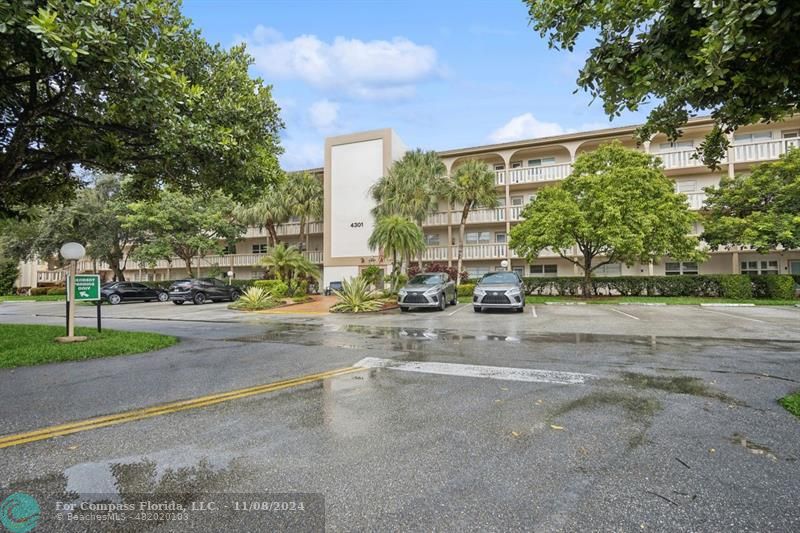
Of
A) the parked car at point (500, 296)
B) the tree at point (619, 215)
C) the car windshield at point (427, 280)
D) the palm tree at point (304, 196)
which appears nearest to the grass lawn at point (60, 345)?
the car windshield at point (427, 280)

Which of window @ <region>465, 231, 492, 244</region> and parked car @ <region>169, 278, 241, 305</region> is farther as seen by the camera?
window @ <region>465, 231, 492, 244</region>

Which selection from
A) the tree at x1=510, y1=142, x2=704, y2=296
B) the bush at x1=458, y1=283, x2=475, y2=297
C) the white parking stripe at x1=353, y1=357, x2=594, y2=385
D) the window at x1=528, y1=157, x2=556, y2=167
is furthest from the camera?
the window at x1=528, y1=157, x2=556, y2=167

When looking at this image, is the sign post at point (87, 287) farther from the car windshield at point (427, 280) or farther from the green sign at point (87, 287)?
the car windshield at point (427, 280)

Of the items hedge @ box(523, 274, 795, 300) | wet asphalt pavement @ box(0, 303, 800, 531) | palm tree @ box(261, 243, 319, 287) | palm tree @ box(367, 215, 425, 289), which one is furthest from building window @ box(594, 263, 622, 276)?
wet asphalt pavement @ box(0, 303, 800, 531)

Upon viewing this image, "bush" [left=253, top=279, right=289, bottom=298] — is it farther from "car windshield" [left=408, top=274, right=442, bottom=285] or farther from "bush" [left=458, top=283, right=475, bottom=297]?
"bush" [left=458, top=283, right=475, bottom=297]

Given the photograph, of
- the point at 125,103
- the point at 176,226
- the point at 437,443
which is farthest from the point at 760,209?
the point at 176,226

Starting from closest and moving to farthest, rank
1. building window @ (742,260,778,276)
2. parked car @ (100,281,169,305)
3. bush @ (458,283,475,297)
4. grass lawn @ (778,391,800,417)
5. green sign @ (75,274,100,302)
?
grass lawn @ (778,391,800,417) → green sign @ (75,274,100,302) → building window @ (742,260,778,276) → bush @ (458,283,475,297) → parked car @ (100,281,169,305)

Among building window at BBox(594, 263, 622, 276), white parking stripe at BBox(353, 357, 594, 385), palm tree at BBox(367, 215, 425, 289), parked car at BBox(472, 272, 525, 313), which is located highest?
palm tree at BBox(367, 215, 425, 289)

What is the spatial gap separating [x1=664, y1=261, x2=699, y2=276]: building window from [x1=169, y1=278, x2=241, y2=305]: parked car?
28337 mm

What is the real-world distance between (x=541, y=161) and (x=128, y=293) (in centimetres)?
2938

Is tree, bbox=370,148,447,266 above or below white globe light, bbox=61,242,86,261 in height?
above

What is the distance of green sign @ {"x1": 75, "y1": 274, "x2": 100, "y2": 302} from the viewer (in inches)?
362

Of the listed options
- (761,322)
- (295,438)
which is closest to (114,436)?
(295,438)

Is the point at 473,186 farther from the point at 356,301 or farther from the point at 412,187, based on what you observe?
the point at 356,301
